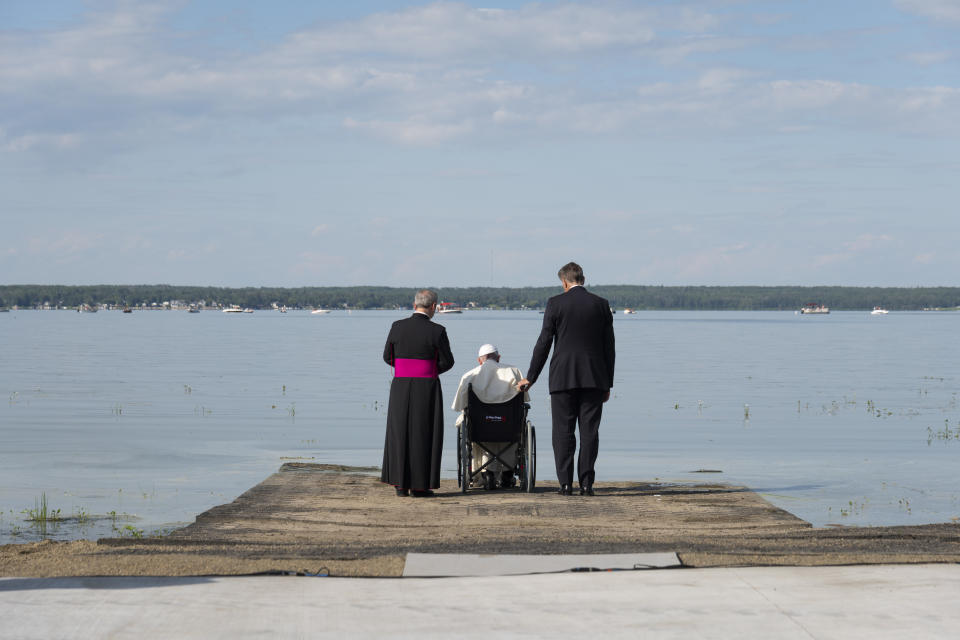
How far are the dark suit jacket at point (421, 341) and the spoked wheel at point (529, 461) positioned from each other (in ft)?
3.16

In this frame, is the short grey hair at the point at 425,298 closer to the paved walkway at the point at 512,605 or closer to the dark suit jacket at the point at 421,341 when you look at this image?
the dark suit jacket at the point at 421,341

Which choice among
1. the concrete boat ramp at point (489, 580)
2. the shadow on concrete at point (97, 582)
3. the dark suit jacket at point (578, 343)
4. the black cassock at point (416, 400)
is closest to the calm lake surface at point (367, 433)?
the black cassock at point (416, 400)

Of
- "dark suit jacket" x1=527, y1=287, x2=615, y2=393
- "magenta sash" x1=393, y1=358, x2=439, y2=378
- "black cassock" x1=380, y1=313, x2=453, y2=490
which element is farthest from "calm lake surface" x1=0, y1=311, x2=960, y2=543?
"dark suit jacket" x1=527, y1=287, x2=615, y2=393

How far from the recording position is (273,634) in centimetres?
498

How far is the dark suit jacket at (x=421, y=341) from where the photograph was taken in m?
10.2

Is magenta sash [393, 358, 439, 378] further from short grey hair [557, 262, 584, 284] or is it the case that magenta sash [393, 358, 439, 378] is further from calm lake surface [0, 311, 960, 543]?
calm lake surface [0, 311, 960, 543]

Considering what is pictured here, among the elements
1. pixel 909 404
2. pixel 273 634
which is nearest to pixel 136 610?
pixel 273 634

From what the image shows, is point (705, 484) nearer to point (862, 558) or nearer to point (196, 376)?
point (862, 558)

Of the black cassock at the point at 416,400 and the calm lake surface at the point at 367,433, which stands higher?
the black cassock at the point at 416,400

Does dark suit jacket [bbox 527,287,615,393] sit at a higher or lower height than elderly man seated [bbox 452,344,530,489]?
higher

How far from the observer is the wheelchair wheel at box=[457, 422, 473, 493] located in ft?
34.9

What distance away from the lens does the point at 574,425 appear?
10.4m

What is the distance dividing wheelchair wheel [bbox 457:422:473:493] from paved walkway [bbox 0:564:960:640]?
4437 mm

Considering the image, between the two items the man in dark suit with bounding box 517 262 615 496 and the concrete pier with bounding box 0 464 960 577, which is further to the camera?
the man in dark suit with bounding box 517 262 615 496
